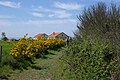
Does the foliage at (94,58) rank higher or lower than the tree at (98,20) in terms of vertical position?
lower

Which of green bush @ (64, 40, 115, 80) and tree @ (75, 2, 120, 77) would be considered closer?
green bush @ (64, 40, 115, 80)

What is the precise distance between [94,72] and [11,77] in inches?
191

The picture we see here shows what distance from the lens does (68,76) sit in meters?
10.6

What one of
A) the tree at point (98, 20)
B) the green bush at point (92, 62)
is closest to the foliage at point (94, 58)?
the green bush at point (92, 62)

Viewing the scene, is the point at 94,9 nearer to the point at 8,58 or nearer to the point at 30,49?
the point at 30,49

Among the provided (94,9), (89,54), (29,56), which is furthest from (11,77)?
(94,9)

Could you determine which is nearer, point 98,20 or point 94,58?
point 94,58

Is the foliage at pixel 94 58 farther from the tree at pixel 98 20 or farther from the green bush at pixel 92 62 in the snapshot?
the tree at pixel 98 20

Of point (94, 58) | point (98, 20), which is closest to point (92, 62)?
point (94, 58)

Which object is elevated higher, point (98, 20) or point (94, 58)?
point (98, 20)

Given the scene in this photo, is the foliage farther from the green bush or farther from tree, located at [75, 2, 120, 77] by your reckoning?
→ tree, located at [75, 2, 120, 77]

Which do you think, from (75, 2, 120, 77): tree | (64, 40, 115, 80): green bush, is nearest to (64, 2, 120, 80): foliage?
(64, 40, 115, 80): green bush

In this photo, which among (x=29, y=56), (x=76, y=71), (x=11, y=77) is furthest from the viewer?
(x=29, y=56)

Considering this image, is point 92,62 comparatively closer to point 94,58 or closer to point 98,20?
point 94,58
